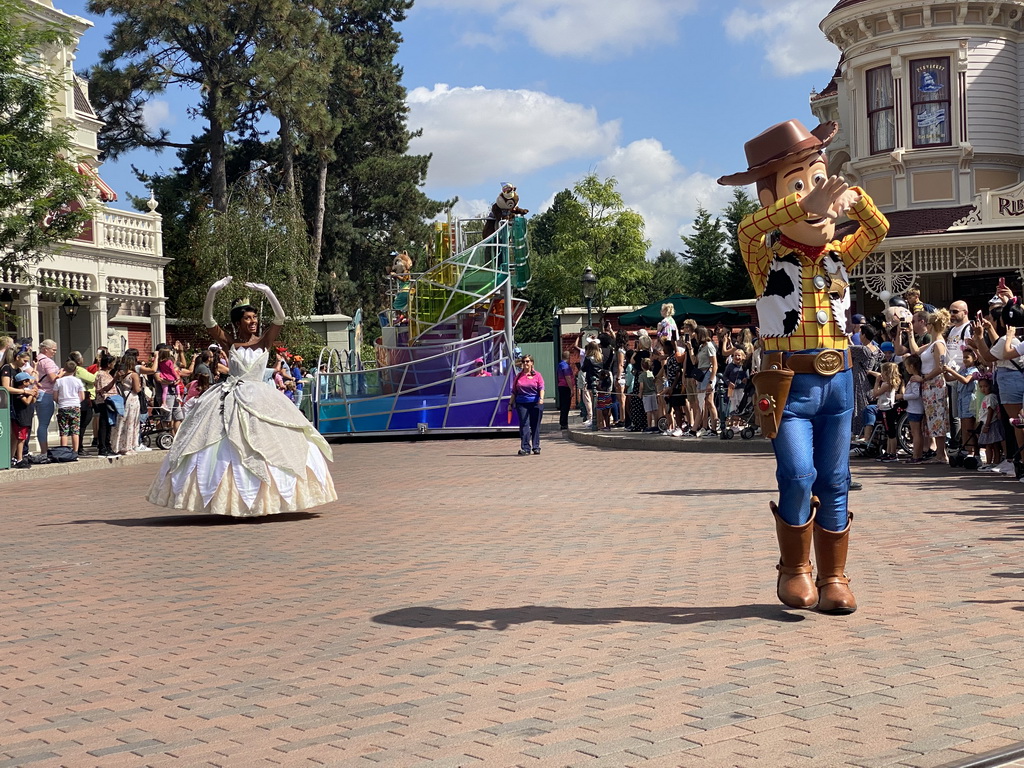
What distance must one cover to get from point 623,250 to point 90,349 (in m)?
24.5

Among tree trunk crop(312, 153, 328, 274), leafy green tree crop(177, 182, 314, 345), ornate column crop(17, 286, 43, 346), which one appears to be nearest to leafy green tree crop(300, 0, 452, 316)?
tree trunk crop(312, 153, 328, 274)

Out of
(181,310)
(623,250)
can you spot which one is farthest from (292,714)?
(623,250)

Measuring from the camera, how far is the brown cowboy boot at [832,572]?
608 cm

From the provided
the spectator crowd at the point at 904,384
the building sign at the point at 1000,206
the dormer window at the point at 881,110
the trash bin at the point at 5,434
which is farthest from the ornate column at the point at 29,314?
the building sign at the point at 1000,206

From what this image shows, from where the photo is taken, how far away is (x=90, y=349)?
30.2 m

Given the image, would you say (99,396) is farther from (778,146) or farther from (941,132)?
(941,132)

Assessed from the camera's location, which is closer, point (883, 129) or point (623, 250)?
point (883, 129)

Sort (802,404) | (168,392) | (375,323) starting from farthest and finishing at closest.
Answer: (375,323)
(168,392)
(802,404)

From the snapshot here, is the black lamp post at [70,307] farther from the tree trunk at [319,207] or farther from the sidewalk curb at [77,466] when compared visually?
the tree trunk at [319,207]

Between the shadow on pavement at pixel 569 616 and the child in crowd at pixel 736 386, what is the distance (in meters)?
12.4

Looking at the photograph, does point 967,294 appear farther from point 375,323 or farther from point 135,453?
point 375,323

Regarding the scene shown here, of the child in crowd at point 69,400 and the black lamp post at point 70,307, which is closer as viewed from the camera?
the child in crowd at point 69,400

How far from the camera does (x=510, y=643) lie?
5.75 meters

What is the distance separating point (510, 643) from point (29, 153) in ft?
52.8
